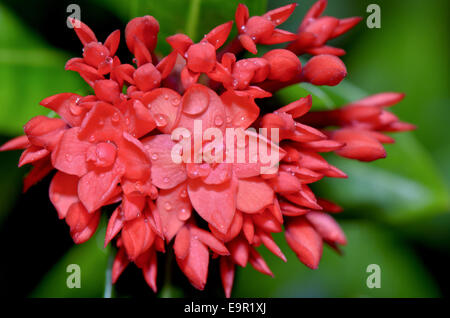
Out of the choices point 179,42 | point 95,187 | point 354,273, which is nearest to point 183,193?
point 95,187

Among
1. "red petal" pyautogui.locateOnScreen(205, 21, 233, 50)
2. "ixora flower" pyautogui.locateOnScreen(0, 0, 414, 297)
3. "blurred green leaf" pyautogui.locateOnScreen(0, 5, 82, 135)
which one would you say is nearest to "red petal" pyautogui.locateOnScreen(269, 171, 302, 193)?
"ixora flower" pyautogui.locateOnScreen(0, 0, 414, 297)

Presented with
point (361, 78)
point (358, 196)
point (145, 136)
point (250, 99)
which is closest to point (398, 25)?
point (361, 78)

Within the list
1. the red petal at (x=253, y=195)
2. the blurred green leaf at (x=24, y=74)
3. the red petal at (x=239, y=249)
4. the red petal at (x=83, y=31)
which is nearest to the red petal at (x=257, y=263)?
the red petal at (x=239, y=249)

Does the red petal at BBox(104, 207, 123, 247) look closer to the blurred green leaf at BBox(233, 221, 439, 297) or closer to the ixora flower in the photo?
the ixora flower

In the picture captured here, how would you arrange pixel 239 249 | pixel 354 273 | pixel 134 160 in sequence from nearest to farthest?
1. pixel 134 160
2. pixel 239 249
3. pixel 354 273

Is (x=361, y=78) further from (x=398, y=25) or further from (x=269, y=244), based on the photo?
(x=269, y=244)

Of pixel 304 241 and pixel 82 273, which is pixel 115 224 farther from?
pixel 82 273
